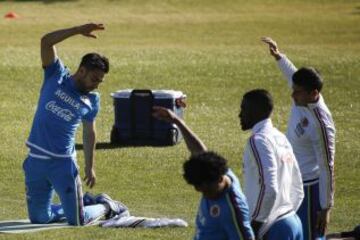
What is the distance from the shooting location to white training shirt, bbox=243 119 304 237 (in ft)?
31.7

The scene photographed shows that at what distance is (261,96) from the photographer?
9.95 meters

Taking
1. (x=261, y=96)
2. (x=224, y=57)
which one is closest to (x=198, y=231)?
(x=261, y=96)

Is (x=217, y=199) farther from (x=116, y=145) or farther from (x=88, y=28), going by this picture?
(x=116, y=145)

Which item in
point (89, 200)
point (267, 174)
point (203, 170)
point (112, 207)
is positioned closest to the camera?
point (203, 170)

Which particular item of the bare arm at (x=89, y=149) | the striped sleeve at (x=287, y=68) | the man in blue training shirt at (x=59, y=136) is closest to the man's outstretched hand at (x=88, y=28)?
the man in blue training shirt at (x=59, y=136)

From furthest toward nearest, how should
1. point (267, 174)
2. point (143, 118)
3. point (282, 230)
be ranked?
point (143, 118)
point (282, 230)
point (267, 174)

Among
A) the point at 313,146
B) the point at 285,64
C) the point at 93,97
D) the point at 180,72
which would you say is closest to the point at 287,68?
the point at 285,64

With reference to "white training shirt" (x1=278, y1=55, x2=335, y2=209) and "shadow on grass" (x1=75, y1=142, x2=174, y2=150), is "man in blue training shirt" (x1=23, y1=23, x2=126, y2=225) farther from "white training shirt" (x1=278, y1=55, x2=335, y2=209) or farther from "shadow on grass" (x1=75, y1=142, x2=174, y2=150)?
"shadow on grass" (x1=75, y1=142, x2=174, y2=150)

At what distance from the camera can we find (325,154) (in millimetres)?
11305

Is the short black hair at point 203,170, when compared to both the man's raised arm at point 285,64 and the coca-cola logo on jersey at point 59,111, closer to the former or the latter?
the man's raised arm at point 285,64

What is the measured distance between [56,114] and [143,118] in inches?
283

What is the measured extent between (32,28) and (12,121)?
48.8 feet

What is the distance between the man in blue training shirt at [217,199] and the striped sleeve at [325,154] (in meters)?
2.28

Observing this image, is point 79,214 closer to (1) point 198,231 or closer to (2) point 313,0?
(1) point 198,231
